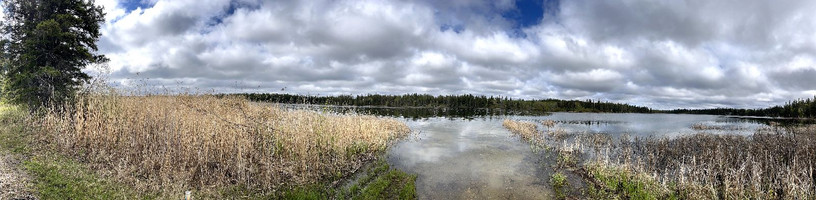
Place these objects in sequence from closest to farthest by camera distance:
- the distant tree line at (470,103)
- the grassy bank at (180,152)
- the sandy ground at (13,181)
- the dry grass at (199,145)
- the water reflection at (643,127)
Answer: the sandy ground at (13,181)
the grassy bank at (180,152)
the dry grass at (199,145)
the water reflection at (643,127)
the distant tree line at (470,103)

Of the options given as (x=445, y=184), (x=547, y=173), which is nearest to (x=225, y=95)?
(x=445, y=184)

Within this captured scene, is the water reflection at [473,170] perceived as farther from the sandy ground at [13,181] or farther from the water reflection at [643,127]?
the water reflection at [643,127]

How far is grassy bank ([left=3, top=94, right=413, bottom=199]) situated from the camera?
1033 cm

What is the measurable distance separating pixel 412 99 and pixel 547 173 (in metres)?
166

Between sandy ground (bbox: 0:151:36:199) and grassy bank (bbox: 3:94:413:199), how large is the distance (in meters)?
0.28

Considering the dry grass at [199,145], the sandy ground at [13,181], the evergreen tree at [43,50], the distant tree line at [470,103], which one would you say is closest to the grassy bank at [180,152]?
the dry grass at [199,145]

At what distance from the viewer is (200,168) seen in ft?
37.9

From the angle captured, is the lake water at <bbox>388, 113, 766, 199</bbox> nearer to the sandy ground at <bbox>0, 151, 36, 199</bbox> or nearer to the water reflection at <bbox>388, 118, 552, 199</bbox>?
the water reflection at <bbox>388, 118, 552, 199</bbox>

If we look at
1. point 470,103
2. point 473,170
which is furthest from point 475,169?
point 470,103

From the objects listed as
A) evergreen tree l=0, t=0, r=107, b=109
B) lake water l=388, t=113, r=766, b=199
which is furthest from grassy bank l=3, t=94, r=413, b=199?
evergreen tree l=0, t=0, r=107, b=109

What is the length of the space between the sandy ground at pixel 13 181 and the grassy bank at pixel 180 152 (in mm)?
277

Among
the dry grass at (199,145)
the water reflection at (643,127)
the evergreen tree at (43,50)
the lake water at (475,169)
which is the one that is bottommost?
the lake water at (475,169)

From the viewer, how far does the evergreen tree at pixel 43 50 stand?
2042cm

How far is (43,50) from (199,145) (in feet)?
59.3
